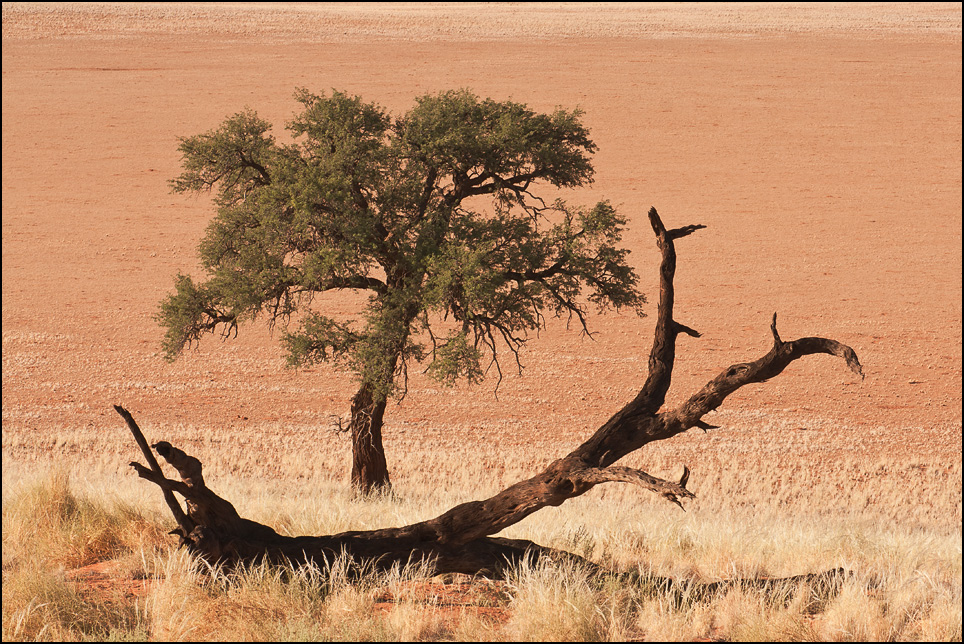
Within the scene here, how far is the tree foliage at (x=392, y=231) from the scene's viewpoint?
44.7ft

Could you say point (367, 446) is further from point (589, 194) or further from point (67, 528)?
point (589, 194)

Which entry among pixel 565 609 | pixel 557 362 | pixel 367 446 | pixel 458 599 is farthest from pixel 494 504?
pixel 557 362

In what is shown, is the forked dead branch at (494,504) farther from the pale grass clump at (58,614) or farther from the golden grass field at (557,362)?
the pale grass clump at (58,614)

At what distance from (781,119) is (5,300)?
141 feet

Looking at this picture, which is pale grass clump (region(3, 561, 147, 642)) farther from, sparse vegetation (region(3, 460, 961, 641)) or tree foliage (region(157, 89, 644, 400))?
tree foliage (region(157, 89, 644, 400))

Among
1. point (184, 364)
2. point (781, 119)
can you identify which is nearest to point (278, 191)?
point (184, 364)

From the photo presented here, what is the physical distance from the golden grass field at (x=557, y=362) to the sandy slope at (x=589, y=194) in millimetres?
184

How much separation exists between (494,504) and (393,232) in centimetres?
638

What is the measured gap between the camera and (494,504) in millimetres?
8594

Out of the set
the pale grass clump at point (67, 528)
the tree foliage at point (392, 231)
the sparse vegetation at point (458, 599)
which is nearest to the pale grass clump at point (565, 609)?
the sparse vegetation at point (458, 599)

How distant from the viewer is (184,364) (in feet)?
85.3

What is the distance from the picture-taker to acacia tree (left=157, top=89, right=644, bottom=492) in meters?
13.6

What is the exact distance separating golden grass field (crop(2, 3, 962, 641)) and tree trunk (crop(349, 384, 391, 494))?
785 mm

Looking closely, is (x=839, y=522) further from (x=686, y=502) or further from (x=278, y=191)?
(x=278, y=191)
